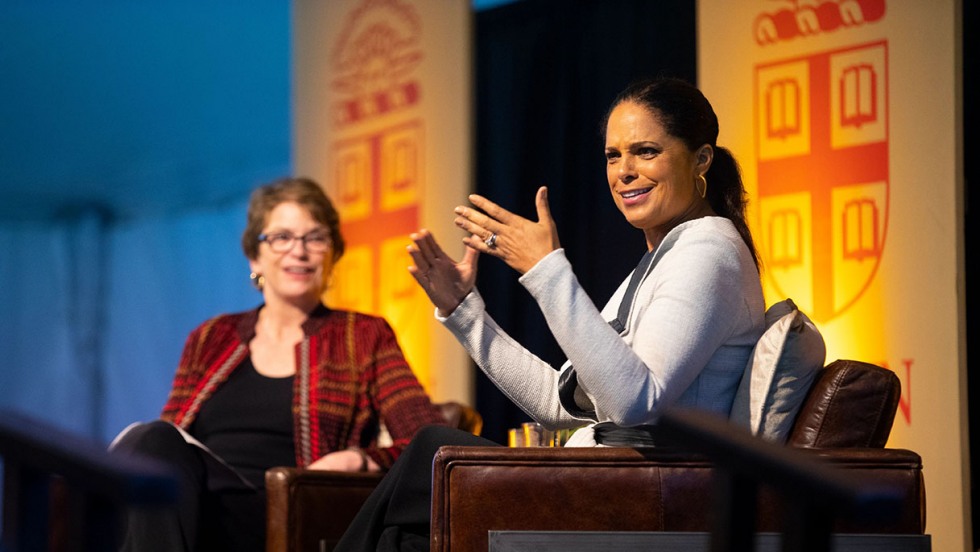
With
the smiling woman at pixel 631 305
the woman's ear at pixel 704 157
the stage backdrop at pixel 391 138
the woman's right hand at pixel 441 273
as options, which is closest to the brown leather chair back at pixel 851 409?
the smiling woman at pixel 631 305

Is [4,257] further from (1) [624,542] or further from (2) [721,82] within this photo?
(1) [624,542]

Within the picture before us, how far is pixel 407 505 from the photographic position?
2098mm

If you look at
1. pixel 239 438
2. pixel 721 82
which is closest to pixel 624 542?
pixel 239 438

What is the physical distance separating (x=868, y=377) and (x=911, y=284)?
1383 millimetres

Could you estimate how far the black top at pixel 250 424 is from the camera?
3.21 metres

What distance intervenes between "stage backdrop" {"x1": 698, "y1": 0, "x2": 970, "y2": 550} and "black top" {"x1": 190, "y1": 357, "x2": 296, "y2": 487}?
1.48 meters

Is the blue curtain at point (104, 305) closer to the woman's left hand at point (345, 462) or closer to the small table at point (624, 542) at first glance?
the woman's left hand at point (345, 462)

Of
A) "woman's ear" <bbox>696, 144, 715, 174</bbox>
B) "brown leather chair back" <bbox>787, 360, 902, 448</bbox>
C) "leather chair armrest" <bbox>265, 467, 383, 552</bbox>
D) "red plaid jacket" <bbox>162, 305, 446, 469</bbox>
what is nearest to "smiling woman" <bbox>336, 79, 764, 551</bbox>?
"woman's ear" <bbox>696, 144, 715, 174</bbox>

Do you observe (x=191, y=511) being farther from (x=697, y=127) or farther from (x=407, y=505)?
(x=697, y=127)

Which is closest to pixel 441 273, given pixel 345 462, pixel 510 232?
pixel 510 232

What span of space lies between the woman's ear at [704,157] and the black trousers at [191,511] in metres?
1.32

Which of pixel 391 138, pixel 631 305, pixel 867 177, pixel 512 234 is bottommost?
pixel 631 305

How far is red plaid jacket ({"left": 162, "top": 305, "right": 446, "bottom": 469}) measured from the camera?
3.21m

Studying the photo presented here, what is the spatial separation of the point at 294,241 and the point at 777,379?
174 cm
